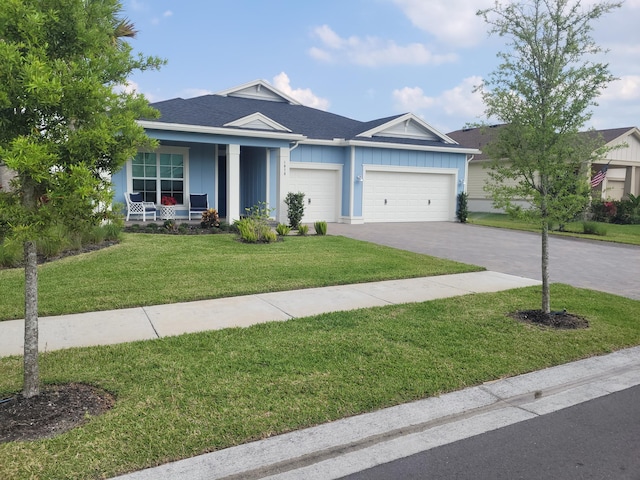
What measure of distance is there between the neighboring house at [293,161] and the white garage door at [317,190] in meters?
0.04

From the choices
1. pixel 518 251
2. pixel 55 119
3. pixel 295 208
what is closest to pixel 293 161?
pixel 295 208

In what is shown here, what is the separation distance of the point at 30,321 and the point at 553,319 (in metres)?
5.82

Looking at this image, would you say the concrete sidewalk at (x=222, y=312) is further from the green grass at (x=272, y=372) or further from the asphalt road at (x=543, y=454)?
the asphalt road at (x=543, y=454)

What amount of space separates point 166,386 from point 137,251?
22.7 ft

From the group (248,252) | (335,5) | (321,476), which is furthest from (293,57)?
(321,476)

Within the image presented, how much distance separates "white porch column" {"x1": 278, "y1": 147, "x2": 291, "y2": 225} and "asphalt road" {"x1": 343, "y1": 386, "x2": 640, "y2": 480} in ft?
43.7

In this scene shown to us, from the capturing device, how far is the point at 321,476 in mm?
2992

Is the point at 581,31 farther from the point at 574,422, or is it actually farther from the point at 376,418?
the point at 376,418

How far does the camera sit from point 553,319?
621cm

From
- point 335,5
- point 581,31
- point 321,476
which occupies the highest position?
point 335,5

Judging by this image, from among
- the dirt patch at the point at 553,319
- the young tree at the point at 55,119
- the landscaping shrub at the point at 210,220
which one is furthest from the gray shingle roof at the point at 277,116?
the young tree at the point at 55,119

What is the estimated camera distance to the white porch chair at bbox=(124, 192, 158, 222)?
51.2 ft

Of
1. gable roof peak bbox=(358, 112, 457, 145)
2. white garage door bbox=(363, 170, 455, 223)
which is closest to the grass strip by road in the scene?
white garage door bbox=(363, 170, 455, 223)

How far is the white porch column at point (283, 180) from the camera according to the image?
16391 mm
